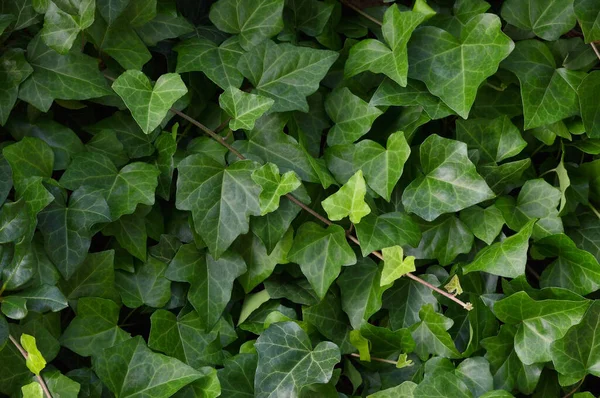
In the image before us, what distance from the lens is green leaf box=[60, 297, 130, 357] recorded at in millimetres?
1233

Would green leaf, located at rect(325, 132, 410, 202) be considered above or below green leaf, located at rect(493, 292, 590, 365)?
above

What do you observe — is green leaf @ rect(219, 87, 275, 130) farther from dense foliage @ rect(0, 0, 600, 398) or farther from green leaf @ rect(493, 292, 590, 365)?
green leaf @ rect(493, 292, 590, 365)

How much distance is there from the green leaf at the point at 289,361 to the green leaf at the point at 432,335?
0.15 m

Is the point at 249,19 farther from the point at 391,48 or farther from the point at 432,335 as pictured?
the point at 432,335

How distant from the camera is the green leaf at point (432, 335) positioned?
1.22m

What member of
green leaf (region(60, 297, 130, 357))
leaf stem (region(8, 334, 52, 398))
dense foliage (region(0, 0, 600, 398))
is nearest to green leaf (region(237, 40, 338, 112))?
dense foliage (region(0, 0, 600, 398))

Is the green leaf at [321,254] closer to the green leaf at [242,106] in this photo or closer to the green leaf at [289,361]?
the green leaf at [289,361]

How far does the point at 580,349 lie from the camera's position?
3.90 feet

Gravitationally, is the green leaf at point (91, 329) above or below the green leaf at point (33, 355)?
below

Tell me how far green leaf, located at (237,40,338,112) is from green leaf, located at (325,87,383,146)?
73 mm

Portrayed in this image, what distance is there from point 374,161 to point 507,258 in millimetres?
271

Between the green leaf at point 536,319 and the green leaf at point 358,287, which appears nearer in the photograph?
the green leaf at point 536,319

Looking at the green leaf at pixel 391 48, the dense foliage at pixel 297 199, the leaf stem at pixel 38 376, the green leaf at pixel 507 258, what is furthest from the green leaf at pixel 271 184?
the leaf stem at pixel 38 376

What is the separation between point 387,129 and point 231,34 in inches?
12.9
